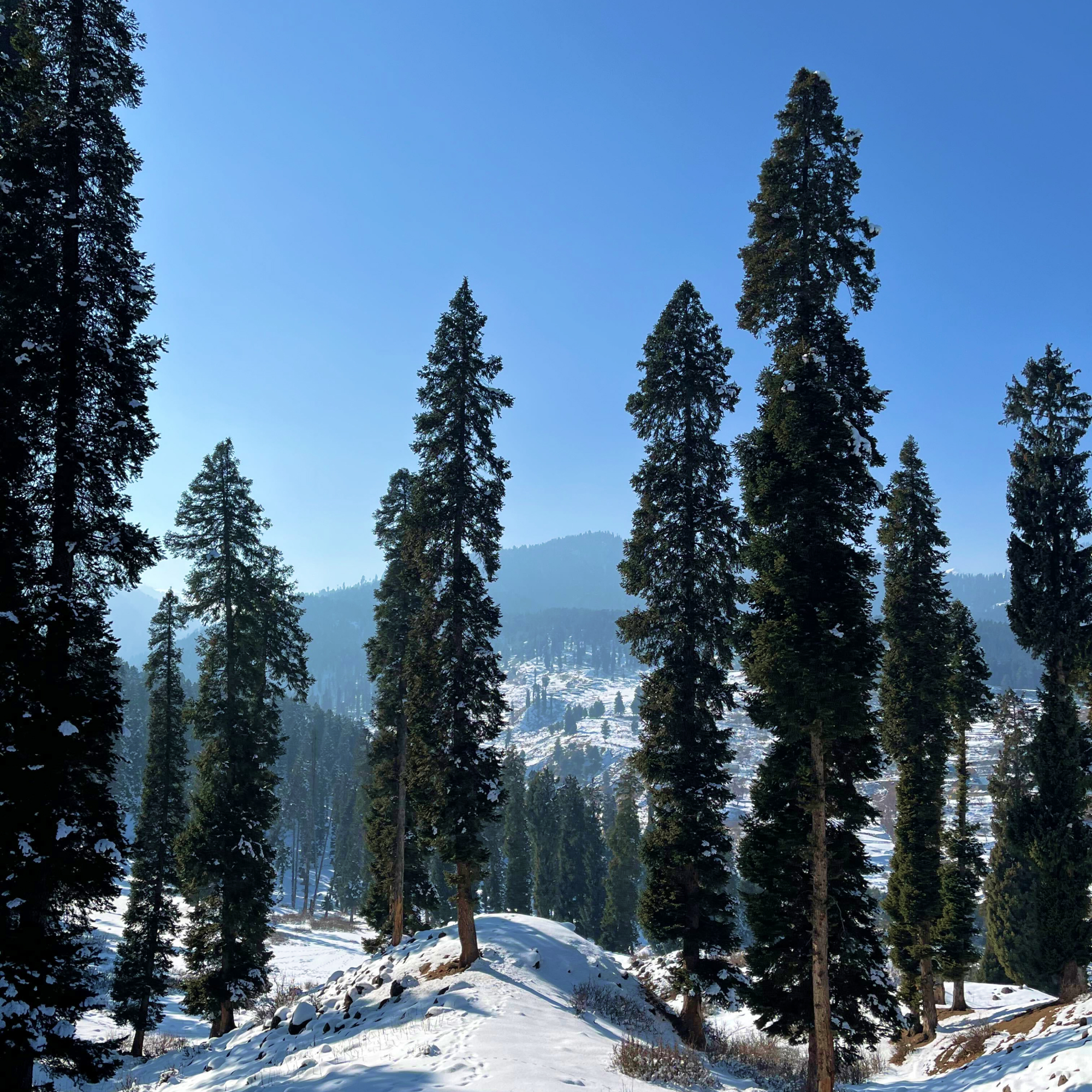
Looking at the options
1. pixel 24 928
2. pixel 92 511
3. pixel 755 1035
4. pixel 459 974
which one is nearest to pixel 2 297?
pixel 92 511

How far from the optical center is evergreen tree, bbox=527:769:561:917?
63469 millimetres

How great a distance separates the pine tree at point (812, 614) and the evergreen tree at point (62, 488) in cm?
1192

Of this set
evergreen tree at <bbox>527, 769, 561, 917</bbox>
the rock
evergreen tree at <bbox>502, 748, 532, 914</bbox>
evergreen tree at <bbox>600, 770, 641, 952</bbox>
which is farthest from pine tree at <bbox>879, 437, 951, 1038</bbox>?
evergreen tree at <bbox>527, 769, 561, 917</bbox>

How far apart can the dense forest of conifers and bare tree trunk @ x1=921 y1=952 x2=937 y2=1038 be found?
0.53ft

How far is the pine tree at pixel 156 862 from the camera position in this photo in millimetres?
27219

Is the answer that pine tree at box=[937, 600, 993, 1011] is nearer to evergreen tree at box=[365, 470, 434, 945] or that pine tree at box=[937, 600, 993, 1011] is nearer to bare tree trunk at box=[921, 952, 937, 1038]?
bare tree trunk at box=[921, 952, 937, 1038]

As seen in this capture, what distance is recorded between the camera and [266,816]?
24688 millimetres

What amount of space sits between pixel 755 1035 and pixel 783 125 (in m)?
28.6

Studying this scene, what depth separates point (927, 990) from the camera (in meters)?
24.4

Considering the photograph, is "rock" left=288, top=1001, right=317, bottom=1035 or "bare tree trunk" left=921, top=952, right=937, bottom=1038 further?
"bare tree trunk" left=921, top=952, right=937, bottom=1038

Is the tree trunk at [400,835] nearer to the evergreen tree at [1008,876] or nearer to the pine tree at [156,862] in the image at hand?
the pine tree at [156,862]

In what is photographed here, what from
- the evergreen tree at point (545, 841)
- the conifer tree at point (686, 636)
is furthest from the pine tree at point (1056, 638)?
the evergreen tree at point (545, 841)

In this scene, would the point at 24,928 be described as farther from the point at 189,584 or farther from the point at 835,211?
the point at 835,211

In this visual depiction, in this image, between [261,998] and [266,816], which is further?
[261,998]
